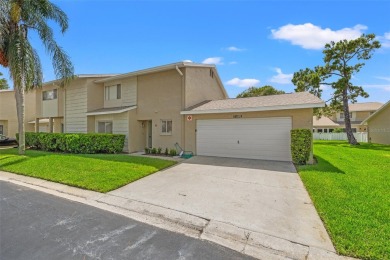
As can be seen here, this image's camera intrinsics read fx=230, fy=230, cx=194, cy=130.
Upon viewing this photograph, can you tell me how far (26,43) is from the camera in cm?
1333

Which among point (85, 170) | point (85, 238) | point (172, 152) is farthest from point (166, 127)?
point (85, 238)

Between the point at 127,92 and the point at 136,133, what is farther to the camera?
the point at 127,92

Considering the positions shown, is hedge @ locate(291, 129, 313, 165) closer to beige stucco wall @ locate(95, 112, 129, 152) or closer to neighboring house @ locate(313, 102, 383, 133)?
beige stucco wall @ locate(95, 112, 129, 152)

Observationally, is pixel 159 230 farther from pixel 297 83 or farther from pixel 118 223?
pixel 297 83

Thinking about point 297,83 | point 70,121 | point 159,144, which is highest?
point 297,83

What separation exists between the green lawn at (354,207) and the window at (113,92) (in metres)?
14.3

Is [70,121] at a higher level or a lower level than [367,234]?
higher

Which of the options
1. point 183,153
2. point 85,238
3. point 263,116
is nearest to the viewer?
point 85,238

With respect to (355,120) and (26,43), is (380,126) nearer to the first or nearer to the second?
(355,120)

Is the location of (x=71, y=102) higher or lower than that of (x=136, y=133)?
higher

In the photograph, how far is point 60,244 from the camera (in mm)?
3906

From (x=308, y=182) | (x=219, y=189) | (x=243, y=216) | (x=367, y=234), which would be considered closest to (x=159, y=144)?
(x=219, y=189)

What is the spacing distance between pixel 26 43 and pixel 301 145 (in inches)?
628

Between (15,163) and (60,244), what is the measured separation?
32.0 feet
